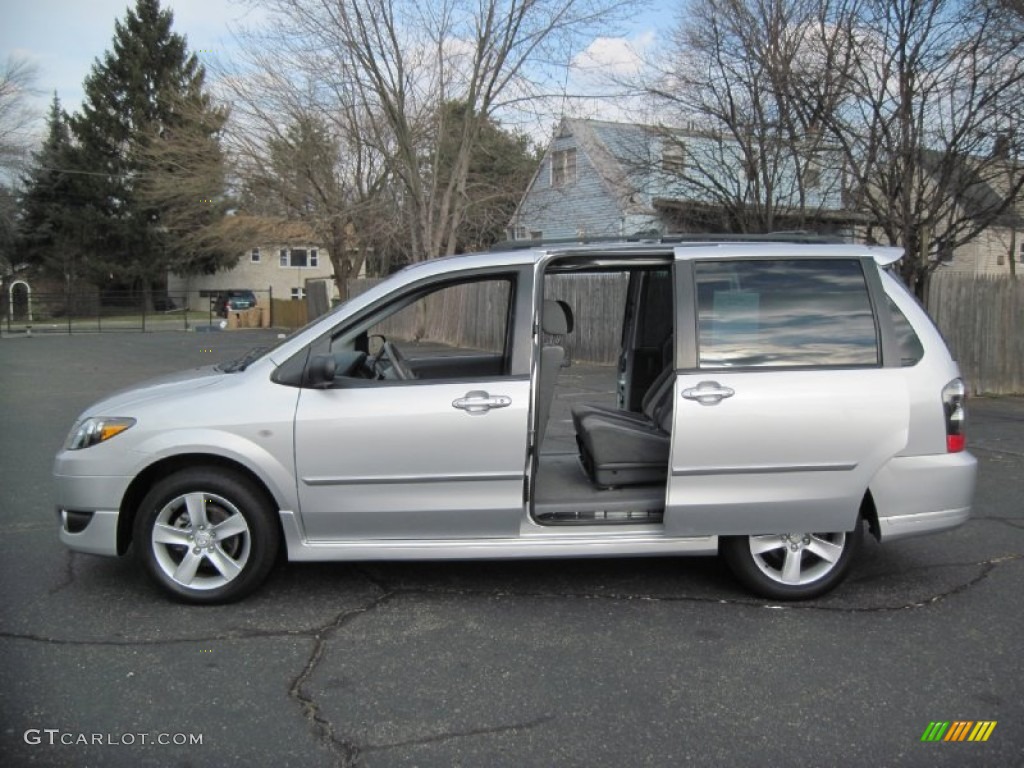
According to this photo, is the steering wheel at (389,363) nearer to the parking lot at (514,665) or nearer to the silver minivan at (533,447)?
the silver minivan at (533,447)

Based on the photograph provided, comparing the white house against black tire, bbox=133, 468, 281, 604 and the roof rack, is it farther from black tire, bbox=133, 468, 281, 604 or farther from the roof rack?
black tire, bbox=133, 468, 281, 604

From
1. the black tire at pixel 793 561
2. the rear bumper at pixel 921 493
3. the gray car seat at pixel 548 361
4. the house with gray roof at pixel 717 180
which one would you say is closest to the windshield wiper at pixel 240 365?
the gray car seat at pixel 548 361

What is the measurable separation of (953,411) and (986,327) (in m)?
10.1

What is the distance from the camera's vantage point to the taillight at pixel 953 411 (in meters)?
4.31

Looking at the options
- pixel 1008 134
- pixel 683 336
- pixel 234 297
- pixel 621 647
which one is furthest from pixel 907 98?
pixel 234 297

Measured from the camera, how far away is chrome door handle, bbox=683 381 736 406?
418 cm

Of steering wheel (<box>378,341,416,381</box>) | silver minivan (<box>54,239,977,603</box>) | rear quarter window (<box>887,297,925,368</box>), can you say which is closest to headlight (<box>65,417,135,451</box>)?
silver minivan (<box>54,239,977,603</box>)

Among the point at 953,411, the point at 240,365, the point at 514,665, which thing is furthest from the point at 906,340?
the point at 240,365

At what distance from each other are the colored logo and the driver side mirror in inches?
117

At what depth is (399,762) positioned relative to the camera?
9.74ft

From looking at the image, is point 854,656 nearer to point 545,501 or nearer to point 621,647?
point 621,647

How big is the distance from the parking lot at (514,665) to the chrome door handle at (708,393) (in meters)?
1.10

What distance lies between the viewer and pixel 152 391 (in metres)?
4.50
